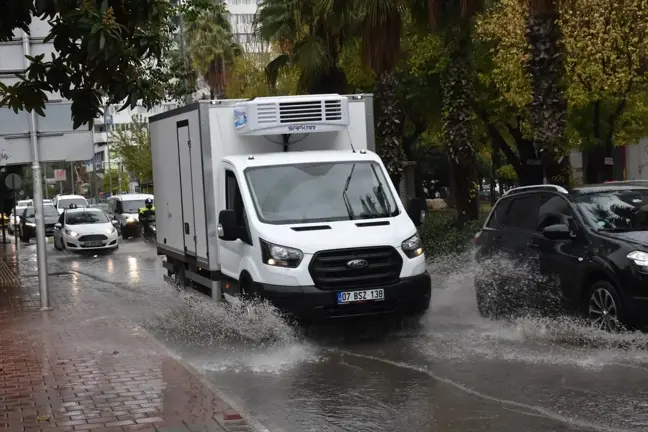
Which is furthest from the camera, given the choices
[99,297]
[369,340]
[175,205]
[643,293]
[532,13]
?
[99,297]

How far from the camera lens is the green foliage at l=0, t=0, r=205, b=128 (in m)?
5.96

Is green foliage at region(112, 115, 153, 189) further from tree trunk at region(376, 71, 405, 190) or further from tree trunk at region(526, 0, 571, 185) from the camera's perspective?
tree trunk at region(526, 0, 571, 185)

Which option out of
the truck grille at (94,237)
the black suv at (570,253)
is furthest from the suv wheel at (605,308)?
the truck grille at (94,237)

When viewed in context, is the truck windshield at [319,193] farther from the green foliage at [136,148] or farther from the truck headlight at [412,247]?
the green foliage at [136,148]

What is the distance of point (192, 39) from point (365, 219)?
4713 cm

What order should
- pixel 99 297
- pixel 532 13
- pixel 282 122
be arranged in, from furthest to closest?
pixel 99 297 < pixel 532 13 < pixel 282 122

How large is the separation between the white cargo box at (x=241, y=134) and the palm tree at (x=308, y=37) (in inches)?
323

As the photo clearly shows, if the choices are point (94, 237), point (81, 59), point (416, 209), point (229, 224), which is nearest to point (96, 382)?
point (229, 224)

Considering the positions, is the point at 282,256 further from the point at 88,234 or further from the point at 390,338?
the point at 88,234

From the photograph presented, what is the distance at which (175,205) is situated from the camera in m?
14.3

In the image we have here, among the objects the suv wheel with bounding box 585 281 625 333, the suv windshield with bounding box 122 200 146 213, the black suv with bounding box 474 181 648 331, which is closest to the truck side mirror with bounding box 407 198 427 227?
the black suv with bounding box 474 181 648 331

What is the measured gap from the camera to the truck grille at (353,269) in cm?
1060

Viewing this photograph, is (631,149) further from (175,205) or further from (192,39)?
(175,205)

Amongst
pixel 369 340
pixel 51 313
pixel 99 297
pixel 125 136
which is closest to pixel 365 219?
pixel 369 340
